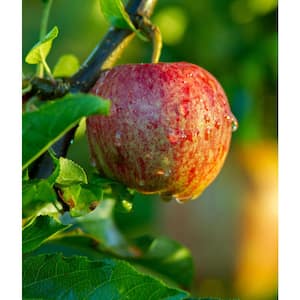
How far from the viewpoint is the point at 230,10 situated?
7.34 feet

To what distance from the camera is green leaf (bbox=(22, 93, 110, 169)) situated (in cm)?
71

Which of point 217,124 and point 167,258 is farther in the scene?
point 167,258

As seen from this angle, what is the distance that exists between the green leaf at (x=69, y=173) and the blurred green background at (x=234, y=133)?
1209 mm

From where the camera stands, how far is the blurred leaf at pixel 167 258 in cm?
125

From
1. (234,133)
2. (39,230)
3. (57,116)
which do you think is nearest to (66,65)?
(39,230)

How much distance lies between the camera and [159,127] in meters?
0.94

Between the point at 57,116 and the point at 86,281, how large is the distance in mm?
235

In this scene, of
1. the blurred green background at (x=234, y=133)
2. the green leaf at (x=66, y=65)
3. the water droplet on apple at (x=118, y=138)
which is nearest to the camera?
the water droplet on apple at (x=118, y=138)

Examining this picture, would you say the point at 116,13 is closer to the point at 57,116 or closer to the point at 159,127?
the point at 159,127

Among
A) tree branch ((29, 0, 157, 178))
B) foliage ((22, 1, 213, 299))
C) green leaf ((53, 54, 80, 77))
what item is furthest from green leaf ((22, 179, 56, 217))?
green leaf ((53, 54, 80, 77))

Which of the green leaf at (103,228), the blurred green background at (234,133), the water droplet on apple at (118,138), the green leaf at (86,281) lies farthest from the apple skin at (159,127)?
the blurred green background at (234,133)

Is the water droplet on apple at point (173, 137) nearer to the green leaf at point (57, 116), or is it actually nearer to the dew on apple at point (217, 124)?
the dew on apple at point (217, 124)

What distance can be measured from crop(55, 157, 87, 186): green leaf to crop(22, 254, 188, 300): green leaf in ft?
0.25
